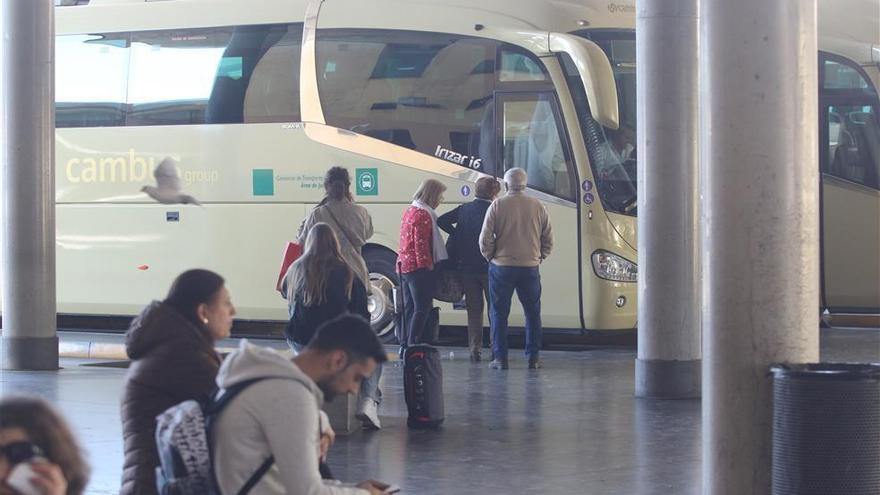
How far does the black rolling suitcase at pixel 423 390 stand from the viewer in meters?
10.7

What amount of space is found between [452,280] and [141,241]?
15.8 ft

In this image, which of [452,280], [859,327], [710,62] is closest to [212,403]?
[710,62]

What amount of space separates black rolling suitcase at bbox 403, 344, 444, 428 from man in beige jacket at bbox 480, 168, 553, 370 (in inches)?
138

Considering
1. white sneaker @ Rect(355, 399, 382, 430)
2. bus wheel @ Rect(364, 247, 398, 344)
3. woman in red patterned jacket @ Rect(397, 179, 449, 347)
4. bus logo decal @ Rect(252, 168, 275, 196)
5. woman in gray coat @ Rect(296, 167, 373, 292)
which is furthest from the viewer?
bus logo decal @ Rect(252, 168, 275, 196)

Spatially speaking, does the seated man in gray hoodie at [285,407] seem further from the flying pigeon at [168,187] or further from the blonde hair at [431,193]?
the flying pigeon at [168,187]

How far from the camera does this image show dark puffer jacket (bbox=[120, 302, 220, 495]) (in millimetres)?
5480

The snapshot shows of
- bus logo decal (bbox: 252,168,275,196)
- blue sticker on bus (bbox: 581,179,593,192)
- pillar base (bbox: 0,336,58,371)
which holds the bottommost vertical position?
pillar base (bbox: 0,336,58,371)

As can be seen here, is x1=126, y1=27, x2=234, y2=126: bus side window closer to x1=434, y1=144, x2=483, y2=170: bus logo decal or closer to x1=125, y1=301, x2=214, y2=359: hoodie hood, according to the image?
x1=434, y1=144, x2=483, y2=170: bus logo decal

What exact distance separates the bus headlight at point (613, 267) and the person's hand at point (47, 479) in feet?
42.4

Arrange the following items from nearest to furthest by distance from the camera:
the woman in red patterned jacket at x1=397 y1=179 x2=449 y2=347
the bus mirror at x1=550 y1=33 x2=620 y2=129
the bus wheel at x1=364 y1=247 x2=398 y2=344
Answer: the woman in red patterned jacket at x1=397 y1=179 x2=449 y2=347
the bus mirror at x1=550 y1=33 x2=620 y2=129
the bus wheel at x1=364 y1=247 x2=398 y2=344

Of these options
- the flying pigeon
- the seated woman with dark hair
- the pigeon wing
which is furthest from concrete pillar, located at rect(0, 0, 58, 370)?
the seated woman with dark hair

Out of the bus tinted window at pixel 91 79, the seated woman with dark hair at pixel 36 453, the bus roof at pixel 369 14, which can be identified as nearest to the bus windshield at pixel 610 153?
the bus roof at pixel 369 14

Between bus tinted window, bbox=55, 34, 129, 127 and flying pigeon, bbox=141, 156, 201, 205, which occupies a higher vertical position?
bus tinted window, bbox=55, 34, 129, 127

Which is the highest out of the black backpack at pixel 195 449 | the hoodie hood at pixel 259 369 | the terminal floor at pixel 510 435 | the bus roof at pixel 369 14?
the bus roof at pixel 369 14
